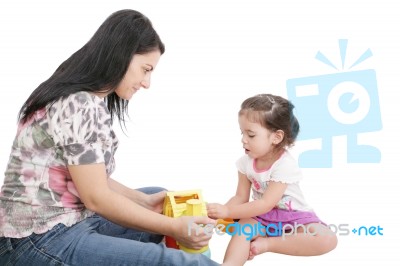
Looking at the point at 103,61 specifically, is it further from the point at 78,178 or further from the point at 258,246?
the point at 258,246

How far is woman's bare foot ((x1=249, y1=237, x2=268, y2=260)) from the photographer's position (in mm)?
1945

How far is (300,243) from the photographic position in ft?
6.44

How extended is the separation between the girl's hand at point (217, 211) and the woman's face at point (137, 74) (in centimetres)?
58

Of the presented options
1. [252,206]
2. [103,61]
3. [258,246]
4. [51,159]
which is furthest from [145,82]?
[258,246]

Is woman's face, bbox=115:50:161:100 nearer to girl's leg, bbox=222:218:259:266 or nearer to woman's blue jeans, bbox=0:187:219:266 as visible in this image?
woman's blue jeans, bbox=0:187:219:266

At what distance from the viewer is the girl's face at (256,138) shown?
1938mm

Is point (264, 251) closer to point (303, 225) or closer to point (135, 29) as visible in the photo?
point (303, 225)

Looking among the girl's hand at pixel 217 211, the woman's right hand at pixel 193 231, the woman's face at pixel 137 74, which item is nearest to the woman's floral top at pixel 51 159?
the woman's face at pixel 137 74

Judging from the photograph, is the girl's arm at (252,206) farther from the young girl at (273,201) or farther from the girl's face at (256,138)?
the girl's face at (256,138)

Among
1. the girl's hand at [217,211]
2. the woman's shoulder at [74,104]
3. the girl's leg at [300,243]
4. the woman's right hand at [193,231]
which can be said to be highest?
the woman's shoulder at [74,104]

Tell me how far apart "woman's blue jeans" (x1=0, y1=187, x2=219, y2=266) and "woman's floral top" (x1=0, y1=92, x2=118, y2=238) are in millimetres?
33

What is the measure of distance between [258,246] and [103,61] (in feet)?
3.10

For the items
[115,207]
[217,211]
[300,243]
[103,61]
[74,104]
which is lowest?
[300,243]

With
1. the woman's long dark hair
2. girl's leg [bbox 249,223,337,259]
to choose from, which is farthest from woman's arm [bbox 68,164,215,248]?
girl's leg [bbox 249,223,337,259]
